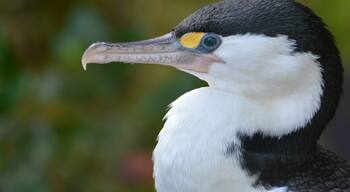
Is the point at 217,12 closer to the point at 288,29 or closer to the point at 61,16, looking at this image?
the point at 288,29

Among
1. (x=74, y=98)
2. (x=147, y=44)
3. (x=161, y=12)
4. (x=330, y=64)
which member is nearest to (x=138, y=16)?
(x=161, y=12)

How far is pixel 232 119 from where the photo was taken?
68.1 inches

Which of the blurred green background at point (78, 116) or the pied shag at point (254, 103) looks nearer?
the pied shag at point (254, 103)

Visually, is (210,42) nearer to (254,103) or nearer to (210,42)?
(210,42)

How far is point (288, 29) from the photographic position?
1.68m

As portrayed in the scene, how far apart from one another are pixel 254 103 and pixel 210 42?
0.15 meters

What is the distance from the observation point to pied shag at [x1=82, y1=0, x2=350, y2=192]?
1687 mm

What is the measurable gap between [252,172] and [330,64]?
0.27 m

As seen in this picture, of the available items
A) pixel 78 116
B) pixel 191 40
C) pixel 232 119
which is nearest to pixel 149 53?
pixel 191 40

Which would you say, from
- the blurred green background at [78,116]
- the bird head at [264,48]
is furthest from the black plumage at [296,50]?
the blurred green background at [78,116]

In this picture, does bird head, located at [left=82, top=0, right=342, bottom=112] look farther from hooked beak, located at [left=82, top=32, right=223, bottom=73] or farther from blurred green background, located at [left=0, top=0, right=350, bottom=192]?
blurred green background, located at [left=0, top=0, right=350, bottom=192]

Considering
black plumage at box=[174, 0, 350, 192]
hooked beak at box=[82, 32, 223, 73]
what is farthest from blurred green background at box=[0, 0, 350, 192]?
black plumage at box=[174, 0, 350, 192]

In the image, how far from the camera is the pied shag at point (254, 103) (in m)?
1.69

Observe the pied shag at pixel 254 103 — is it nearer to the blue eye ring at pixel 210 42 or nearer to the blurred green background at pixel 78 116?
the blue eye ring at pixel 210 42
